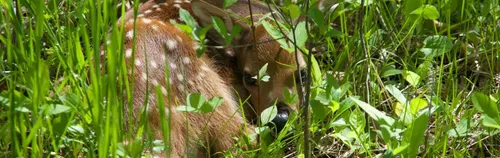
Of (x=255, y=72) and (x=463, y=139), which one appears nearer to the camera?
(x=463, y=139)

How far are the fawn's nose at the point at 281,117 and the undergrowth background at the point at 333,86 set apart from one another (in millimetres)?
86

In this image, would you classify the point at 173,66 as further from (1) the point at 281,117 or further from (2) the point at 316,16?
(2) the point at 316,16

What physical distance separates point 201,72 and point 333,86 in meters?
0.67

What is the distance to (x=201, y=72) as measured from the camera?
3.61 m

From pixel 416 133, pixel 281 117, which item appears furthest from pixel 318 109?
pixel 281 117

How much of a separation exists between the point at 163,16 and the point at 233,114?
2.36ft

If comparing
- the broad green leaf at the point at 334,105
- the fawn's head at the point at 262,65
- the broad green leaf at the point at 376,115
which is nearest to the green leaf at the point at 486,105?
the broad green leaf at the point at 376,115

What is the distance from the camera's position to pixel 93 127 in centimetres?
277

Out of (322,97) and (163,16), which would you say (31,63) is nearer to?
(322,97)

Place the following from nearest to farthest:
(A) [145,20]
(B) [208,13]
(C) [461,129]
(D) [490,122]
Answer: (D) [490,122]
(C) [461,129]
(A) [145,20]
(B) [208,13]

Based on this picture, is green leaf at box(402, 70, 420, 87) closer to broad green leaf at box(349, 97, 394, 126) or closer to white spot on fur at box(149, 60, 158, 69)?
broad green leaf at box(349, 97, 394, 126)

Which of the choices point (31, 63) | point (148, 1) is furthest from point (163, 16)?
point (31, 63)

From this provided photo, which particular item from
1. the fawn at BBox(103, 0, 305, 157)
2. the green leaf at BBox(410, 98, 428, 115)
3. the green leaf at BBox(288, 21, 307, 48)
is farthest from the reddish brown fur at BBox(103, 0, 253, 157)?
the green leaf at BBox(410, 98, 428, 115)

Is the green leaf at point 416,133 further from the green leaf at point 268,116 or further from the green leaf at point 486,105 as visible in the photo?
the green leaf at point 268,116
